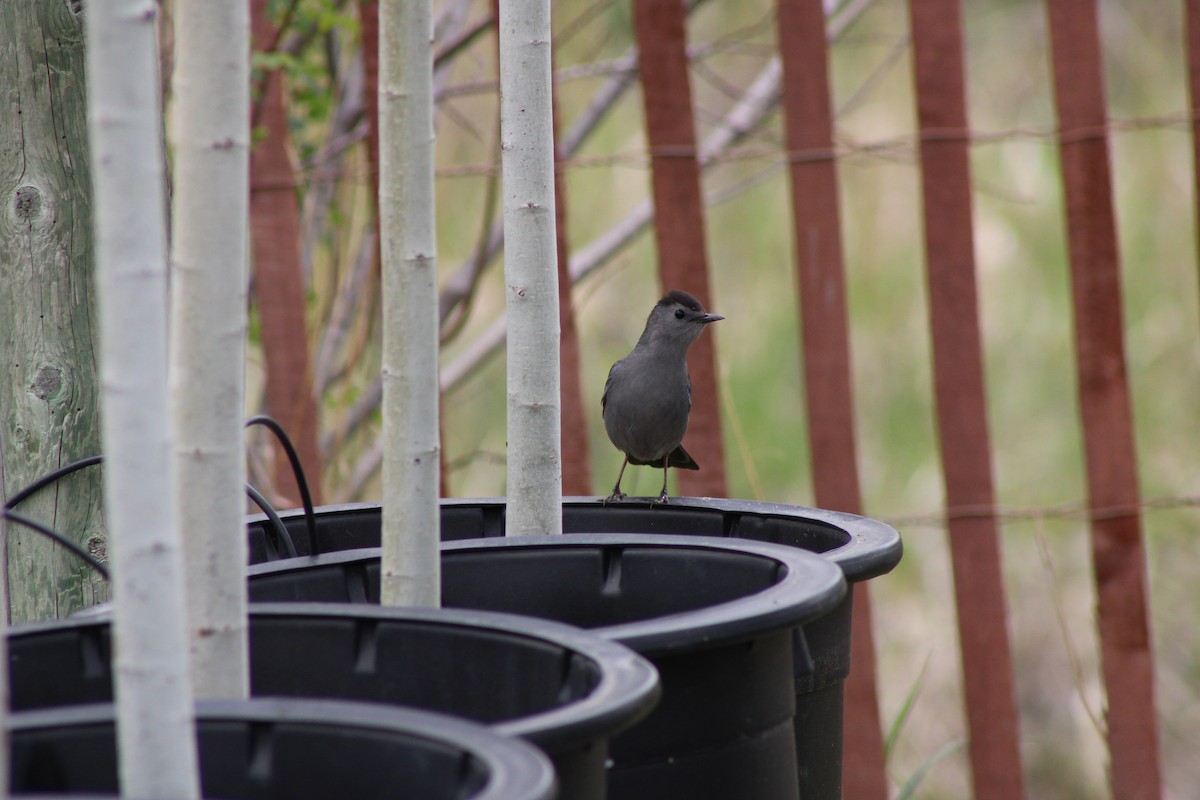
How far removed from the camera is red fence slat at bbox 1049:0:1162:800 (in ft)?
11.7

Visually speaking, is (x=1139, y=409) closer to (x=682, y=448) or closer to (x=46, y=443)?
(x=682, y=448)

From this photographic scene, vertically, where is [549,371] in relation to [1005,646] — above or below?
above

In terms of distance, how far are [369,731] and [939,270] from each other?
9.22 feet

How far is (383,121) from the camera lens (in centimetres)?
170

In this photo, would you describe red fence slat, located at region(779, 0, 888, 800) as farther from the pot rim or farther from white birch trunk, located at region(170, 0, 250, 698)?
white birch trunk, located at region(170, 0, 250, 698)

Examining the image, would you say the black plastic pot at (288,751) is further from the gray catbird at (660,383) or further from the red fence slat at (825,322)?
the red fence slat at (825,322)

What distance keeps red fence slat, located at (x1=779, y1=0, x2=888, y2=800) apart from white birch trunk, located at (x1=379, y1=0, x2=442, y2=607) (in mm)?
2103

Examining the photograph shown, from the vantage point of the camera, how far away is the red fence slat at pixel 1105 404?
356 cm

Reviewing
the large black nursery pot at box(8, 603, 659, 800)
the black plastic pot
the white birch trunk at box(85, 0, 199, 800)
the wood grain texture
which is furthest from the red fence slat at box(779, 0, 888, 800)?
the white birch trunk at box(85, 0, 199, 800)

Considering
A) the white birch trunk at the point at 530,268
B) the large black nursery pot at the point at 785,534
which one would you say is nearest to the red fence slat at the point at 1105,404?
the large black nursery pot at the point at 785,534

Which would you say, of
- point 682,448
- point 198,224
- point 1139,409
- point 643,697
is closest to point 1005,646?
point 682,448

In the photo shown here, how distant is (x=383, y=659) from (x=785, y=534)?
1.01 meters

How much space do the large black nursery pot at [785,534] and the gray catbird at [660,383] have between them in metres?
0.84

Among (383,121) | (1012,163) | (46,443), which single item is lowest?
(46,443)
